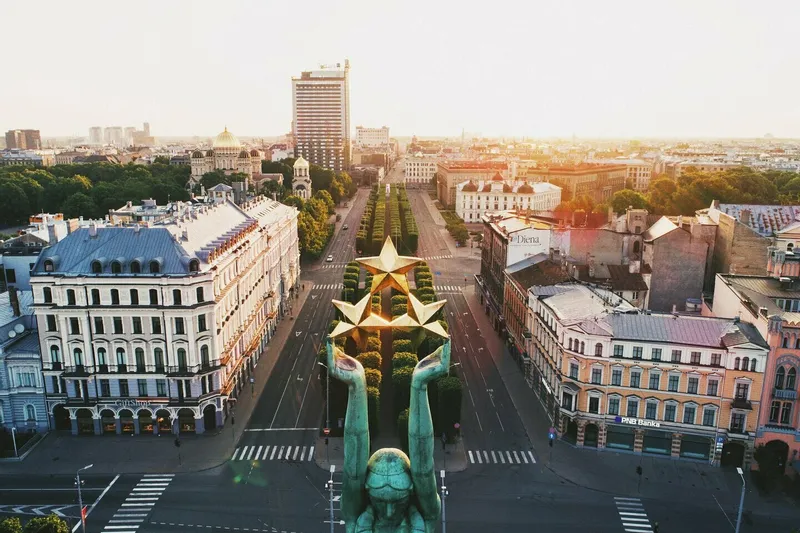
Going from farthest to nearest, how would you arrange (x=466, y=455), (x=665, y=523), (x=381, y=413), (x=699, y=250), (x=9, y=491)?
(x=699, y=250), (x=381, y=413), (x=466, y=455), (x=9, y=491), (x=665, y=523)

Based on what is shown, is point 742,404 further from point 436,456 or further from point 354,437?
point 354,437

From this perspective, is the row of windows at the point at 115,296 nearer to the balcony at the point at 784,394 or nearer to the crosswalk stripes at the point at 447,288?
the balcony at the point at 784,394

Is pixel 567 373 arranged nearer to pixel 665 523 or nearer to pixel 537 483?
pixel 537 483

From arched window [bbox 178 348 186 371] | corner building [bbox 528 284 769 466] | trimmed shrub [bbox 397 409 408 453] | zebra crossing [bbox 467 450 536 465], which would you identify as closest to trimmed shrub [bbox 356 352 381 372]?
trimmed shrub [bbox 397 409 408 453]

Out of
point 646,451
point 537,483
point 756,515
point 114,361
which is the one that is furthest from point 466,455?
point 114,361

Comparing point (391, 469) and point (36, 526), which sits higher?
point (391, 469)

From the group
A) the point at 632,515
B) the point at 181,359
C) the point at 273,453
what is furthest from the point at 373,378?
the point at 632,515
